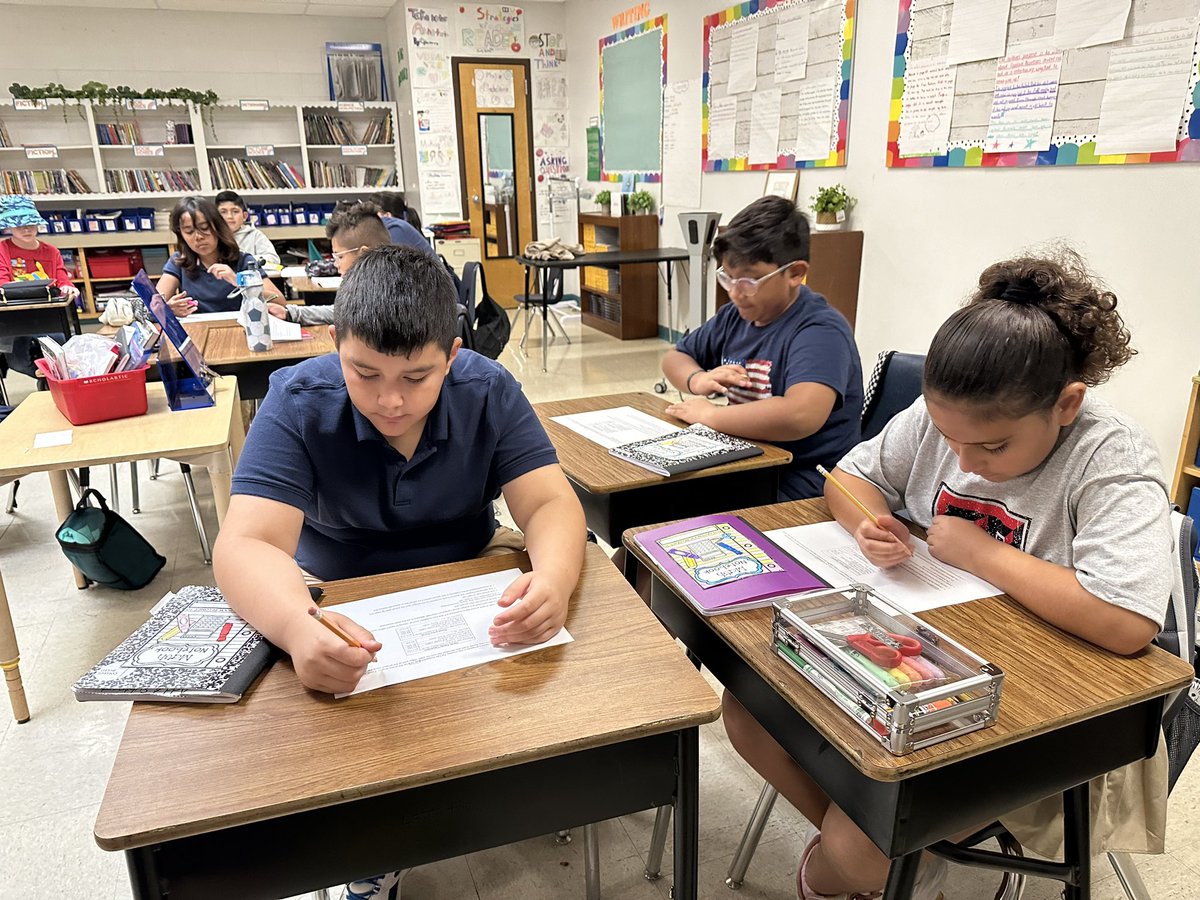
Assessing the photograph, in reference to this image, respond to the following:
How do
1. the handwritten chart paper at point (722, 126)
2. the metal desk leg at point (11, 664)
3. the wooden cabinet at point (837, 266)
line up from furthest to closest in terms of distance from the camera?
1. the handwritten chart paper at point (722, 126)
2. the wooden cabinet at point (837, 266)
3. the metal desk leg at point (11, 664)

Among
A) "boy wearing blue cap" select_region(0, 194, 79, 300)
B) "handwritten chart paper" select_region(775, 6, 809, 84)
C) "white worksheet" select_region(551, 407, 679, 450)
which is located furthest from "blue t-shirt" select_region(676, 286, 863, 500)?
"boy wearing blue cap" select_region(0, 194, 79, 300)

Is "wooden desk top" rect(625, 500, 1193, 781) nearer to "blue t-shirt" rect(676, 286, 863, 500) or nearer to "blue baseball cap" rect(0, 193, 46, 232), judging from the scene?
"blue t-shirt" rect(676, 286, 863, 500)

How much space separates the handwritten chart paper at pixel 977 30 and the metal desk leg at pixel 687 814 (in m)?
3.39

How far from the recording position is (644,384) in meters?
5.31

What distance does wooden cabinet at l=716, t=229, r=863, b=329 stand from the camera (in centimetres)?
419

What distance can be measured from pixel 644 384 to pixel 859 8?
2424 mm

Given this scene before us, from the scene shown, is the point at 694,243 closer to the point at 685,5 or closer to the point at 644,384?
the point at 644,384

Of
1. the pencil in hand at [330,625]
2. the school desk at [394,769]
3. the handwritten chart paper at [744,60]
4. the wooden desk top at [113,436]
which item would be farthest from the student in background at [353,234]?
the handwritten chart paper at [744,60]

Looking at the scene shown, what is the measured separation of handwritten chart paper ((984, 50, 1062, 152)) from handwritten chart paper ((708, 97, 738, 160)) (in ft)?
7.11

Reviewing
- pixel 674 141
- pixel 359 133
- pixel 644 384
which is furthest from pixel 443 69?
pixel 644 384

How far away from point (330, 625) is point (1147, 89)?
10.5 feet

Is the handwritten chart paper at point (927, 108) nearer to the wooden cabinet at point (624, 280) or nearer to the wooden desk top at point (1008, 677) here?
the wooden cabinet at point (624, 280)

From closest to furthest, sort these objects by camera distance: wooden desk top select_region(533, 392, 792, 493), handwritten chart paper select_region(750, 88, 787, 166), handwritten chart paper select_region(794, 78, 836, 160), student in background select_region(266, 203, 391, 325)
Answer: wooden desk top select_region(533, 392, 792, 493)
student in background select_region(266, 203, 391, 325)
handwritten chart paper select_region(794, 78, 836, 160)
handwritten chart paper select_region(750, 88, 787, 166)

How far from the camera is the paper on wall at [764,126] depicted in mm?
4793
